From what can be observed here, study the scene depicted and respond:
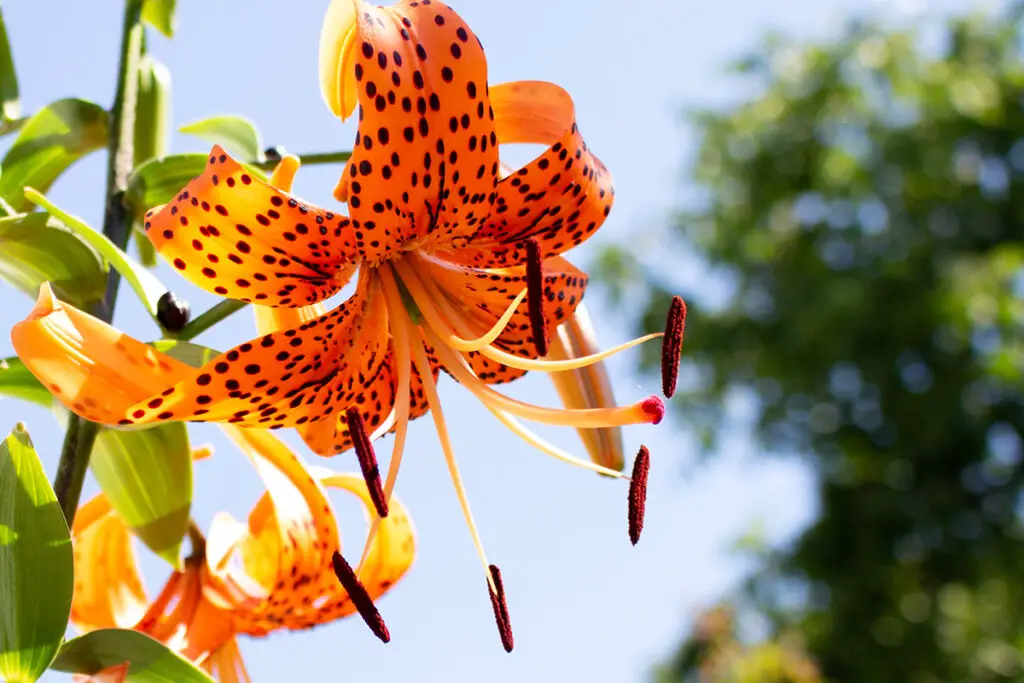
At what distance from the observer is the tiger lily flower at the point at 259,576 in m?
1.07

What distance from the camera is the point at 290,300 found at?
870 mm

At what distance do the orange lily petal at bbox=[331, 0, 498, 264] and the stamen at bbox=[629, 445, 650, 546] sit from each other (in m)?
0.22

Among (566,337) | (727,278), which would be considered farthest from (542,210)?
(727,278)

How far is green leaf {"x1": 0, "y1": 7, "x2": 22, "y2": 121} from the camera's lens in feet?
3.22

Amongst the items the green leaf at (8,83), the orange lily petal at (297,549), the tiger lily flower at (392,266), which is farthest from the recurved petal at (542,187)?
the green leaf at (8,83)

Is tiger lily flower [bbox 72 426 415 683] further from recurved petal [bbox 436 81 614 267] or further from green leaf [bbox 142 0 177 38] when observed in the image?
green leaf [bbox 142 0 177 38]

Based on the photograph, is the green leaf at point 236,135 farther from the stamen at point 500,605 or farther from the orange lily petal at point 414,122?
the stamen at point 500,605

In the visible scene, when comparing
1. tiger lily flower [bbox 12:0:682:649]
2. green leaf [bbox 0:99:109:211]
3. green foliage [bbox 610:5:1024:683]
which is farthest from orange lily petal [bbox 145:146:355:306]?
green foliage [bbox 610:5:1024:683]

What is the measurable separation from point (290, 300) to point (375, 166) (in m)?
0.14

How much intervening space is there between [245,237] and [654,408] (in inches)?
11.7

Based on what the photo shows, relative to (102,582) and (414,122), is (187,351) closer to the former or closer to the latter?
(414,122)

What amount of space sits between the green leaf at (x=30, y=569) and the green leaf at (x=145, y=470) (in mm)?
224

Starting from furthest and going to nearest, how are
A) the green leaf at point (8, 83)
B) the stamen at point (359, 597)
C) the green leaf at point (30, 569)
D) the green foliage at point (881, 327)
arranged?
the green foliage at point (881, 327) → the green leaf at point (8, 83) → the stamen at point (359, 597) → the green leaf at point (30, 569)

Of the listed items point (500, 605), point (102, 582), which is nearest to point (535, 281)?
point (500, 605)
